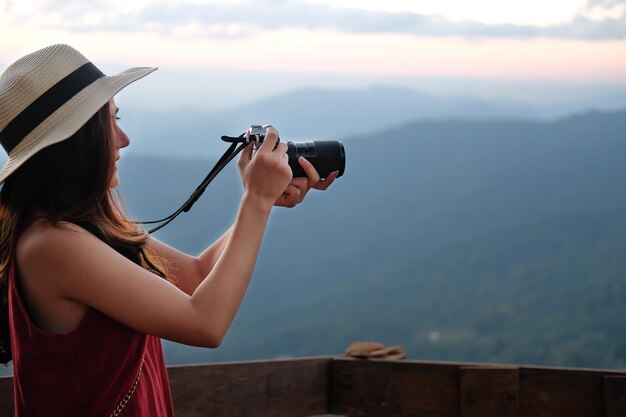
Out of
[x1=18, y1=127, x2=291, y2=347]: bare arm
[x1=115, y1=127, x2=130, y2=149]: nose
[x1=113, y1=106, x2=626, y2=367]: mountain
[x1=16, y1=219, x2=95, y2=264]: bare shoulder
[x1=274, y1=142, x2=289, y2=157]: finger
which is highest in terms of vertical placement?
[x1=113, y1=106, x2=626, y2=367]: mountain

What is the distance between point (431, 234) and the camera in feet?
242

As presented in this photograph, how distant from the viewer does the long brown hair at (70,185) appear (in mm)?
1402

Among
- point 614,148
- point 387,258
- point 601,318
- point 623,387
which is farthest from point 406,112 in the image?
point 623,387

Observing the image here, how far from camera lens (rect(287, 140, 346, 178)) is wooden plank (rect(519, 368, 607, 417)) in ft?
3.55

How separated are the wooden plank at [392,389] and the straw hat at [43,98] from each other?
1.39 meters

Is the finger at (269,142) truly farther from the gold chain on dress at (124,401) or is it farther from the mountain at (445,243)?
the mountain at (445,243)

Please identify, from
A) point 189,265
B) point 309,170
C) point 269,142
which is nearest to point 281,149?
point 269,142

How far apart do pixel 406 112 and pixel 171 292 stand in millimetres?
115185

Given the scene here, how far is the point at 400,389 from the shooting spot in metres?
2.60

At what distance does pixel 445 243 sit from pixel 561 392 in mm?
68734

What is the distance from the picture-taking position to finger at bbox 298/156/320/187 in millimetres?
1641

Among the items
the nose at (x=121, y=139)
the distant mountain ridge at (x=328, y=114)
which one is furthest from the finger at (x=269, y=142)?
the distant mountain ridge at (x=328, y=114)

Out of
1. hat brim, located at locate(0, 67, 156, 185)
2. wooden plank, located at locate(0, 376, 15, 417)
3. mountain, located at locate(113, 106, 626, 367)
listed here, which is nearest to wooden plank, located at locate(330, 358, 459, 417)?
wooden plank, located at locate(0, 376, 15, 417)

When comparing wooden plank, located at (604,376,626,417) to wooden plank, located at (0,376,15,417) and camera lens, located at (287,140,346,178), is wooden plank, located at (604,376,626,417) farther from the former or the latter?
wooden plank, located at (0,376,15,417)
